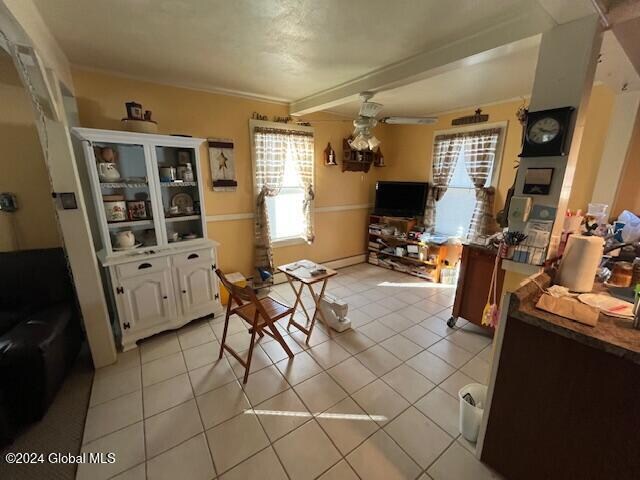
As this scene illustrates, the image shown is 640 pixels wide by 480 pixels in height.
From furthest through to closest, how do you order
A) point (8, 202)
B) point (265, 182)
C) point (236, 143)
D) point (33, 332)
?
point (265, 182) < point (236, 143) < point (8, 202) < point (33, 332)

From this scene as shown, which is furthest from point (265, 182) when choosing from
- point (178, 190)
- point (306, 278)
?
point (306, 278)

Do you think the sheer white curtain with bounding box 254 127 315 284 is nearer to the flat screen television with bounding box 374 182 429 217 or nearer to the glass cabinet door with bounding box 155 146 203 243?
the glass cabinet door with bounding box 155 146 203 243

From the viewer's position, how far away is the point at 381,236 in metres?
4.46

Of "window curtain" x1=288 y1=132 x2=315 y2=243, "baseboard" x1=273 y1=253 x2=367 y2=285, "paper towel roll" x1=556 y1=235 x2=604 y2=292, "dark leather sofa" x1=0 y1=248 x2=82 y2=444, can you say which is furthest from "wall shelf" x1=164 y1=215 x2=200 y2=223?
"paper towel roll" x1=556 y1=235 x2=604 y2=292

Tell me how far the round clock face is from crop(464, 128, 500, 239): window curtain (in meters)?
2.18

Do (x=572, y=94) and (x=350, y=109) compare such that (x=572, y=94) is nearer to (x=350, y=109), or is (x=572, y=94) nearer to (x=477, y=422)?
(x=477, y=422)

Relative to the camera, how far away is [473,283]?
8.33ft

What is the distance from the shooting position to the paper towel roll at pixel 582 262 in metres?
1.45

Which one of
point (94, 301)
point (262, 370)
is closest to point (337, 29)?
point (262, 370)

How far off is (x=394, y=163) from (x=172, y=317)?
13.1 ft

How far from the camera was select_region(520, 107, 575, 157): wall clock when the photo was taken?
4.38 feet

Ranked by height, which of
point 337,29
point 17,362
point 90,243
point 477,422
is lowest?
point 477,422

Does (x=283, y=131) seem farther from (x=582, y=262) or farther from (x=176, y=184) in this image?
(x=582, y=262)

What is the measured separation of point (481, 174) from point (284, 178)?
2.64m
